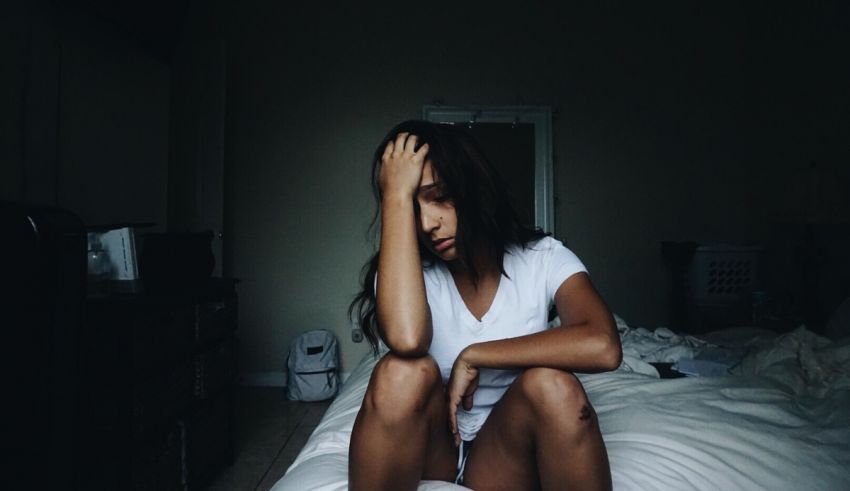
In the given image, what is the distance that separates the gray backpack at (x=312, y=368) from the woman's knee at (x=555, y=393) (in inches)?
106

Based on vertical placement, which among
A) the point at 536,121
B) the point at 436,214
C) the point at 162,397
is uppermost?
the point at 536,121

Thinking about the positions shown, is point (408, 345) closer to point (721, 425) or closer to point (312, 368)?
point (721, 425)

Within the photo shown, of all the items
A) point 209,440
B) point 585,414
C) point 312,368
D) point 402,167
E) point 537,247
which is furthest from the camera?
point 312,368

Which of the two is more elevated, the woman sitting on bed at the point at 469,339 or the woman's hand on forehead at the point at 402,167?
the woman's hand on forehead at the point at 402,167

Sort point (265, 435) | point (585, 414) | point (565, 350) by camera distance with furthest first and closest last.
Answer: point (265, 435) → point (565, 350) → point (585, 414)

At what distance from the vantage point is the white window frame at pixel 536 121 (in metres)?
3.73

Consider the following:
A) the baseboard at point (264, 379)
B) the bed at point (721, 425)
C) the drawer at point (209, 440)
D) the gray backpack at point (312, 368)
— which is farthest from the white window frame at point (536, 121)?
the drawer at point (209, 440)

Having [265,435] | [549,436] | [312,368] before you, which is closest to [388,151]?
[549,436]

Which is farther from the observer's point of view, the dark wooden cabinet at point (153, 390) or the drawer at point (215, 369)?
the drawer at point (215, 369)

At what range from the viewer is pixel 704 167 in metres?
3.78

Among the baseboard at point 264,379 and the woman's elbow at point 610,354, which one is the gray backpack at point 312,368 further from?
the woman's elbow at point 610,354

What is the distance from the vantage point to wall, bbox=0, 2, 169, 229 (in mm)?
1816

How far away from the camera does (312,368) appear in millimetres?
3436

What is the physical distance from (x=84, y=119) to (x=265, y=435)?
1.68m
